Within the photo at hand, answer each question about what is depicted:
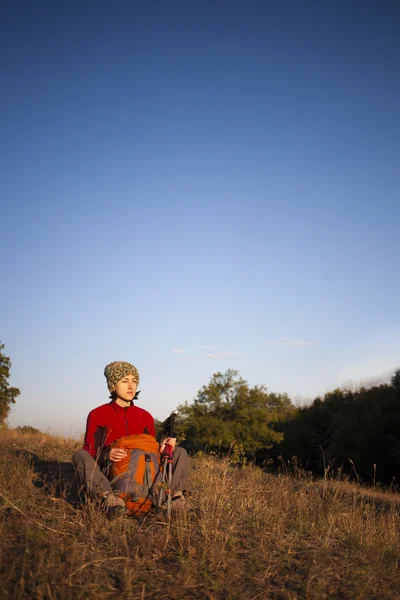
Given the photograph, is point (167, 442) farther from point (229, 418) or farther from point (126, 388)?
point (229, 418)

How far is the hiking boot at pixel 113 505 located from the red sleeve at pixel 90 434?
1.96 feet

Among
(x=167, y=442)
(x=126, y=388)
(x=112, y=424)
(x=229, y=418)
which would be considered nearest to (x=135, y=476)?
(x=167, y=442)

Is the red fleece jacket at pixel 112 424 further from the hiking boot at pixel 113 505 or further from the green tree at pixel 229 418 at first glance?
the green tree at pixel 229 418

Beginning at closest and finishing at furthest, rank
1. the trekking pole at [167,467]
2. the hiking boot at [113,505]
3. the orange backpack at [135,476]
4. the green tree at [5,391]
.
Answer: the hiking boot at [113,505], the trekking pole at [167,467], the orange backpack at [135,476], the green tree at [5,391]

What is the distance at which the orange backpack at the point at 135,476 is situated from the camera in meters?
4.71

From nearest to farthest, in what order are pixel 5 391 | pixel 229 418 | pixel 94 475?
pixel 94 475
pixel 5 391
pixel 229 418

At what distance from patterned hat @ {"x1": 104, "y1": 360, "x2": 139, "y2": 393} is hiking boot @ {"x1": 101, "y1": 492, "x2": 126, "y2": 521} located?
1.37 metres

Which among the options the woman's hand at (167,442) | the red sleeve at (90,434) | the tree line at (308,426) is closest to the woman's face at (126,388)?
the red sleeve at (90,434)

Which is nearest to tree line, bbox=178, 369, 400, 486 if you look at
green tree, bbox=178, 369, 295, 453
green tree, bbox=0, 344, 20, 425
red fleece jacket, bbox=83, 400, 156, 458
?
green tree, bbox=178, 369, 295, 453

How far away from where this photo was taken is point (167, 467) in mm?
5020

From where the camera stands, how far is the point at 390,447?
110 ft

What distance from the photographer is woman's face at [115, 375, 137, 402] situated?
552cm

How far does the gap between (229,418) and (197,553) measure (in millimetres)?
45019

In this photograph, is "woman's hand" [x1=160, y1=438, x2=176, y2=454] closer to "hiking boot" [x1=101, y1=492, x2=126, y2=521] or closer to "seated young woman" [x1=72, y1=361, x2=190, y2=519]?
"seated young woman" [x1=72, y1=361, x2=190, y2=519]
